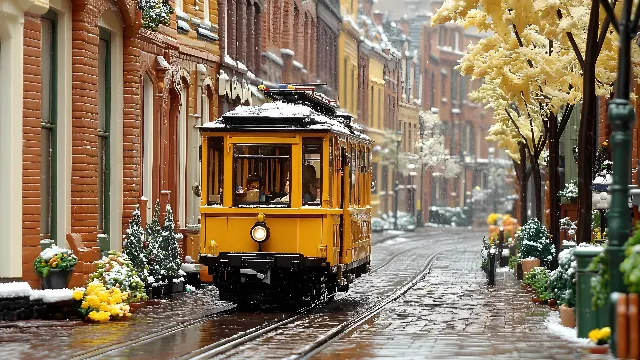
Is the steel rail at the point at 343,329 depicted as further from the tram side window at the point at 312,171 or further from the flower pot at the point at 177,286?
the flower pot at the point at 177,286

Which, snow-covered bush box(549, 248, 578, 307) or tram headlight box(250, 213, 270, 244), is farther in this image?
tram headlight box(250, 213, 270, 244)

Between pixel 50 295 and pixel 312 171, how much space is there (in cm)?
466

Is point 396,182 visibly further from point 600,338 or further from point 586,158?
point 600,338

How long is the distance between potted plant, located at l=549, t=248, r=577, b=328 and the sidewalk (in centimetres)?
19

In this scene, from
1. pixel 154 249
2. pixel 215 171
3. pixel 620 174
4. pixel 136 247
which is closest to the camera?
pixel 620 174

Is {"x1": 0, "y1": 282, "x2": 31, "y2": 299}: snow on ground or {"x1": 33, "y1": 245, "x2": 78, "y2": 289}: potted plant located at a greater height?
{"x1": 33, "y1": 245, "x2": 78, "y2": 289}: potted plant

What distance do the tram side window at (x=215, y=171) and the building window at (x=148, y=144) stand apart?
600 centimetres

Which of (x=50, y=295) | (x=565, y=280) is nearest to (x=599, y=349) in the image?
(x=565, y=280)

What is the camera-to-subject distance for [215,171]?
81.0 ft

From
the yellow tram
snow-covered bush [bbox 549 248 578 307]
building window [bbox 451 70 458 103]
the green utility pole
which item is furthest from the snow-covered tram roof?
building window [bbox 451 70 458 103]

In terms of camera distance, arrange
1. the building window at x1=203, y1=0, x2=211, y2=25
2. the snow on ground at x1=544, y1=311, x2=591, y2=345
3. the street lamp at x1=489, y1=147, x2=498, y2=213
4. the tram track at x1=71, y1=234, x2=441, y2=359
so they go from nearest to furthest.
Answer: the tram track at x1=71, y1=234, x2=441, y2=359, the snow on ground at x1=544, y1=311, x2=591, y2=345, the building window at x1=203, y1=0, x2=211, y2=25, the street lamp at x1=489, y1=147, x2=498, y2=213

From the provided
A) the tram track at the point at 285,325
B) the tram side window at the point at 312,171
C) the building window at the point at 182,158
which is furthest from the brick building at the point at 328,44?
the tram side window at the point at 312,171

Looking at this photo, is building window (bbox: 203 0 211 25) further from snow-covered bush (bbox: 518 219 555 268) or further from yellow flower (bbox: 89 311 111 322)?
yellow flower (bbox: 89 311 111 322)

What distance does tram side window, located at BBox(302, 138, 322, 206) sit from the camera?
962 inches
